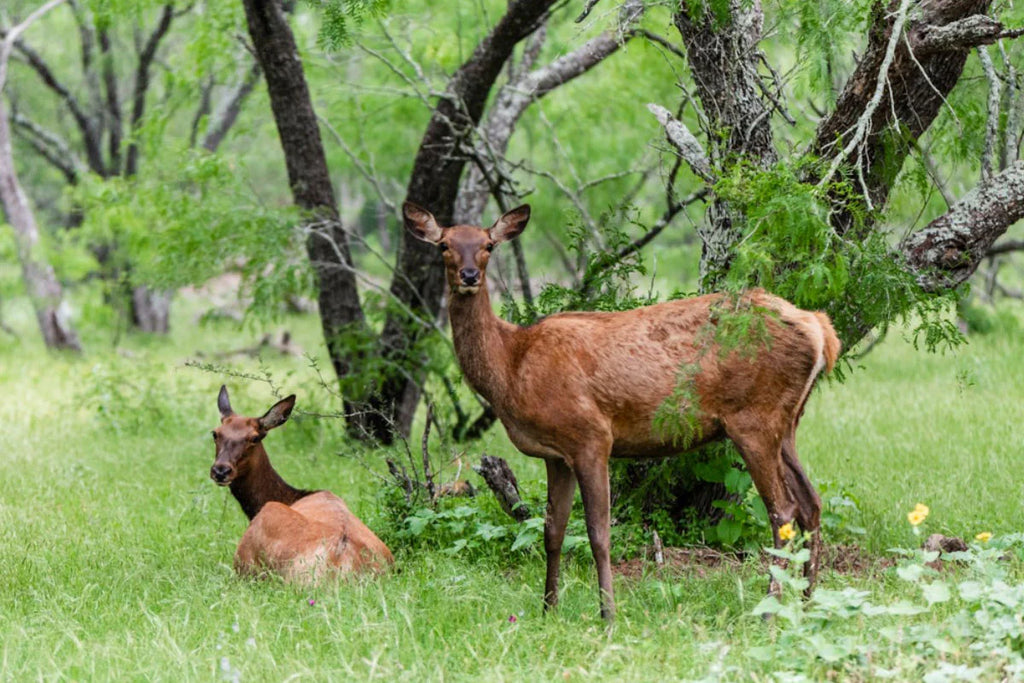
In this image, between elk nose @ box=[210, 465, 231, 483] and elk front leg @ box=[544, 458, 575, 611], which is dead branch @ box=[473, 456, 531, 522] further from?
elk nose @ box=[210, 465, 231, 483]

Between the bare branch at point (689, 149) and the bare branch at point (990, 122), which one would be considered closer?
the bare branch at point (990, 122)

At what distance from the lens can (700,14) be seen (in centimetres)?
719

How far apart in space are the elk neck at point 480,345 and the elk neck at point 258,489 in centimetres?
200

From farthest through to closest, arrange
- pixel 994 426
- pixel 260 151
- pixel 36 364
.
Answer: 1. pixel 260 151
2. pixel 36 364
3. pixel 994 426

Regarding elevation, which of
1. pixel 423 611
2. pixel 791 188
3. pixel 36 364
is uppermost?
pixel 791 188

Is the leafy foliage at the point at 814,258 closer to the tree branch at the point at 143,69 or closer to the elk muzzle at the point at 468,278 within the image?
the elk muzzle at the point at 468,278

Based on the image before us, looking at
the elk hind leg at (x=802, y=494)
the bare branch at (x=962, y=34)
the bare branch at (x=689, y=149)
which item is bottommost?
the elk hind leg at (x=802, y=494)

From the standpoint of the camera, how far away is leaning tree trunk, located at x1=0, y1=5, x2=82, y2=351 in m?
18.4

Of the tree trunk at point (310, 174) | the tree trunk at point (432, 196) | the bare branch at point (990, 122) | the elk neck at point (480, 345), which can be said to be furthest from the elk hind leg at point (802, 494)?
the tree trunk at point (310, 174)

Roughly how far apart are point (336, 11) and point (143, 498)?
4.20 meters

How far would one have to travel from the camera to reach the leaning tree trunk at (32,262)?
18391 mm

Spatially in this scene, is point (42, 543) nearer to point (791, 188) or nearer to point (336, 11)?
point (336, 11)

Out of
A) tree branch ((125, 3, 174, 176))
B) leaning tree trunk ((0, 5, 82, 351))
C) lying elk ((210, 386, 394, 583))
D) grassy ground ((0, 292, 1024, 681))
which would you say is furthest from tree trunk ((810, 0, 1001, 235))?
leaning tree trunk ((0, 5, 82, 351))

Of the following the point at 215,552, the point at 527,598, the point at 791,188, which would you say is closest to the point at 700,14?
the point at 791,188
